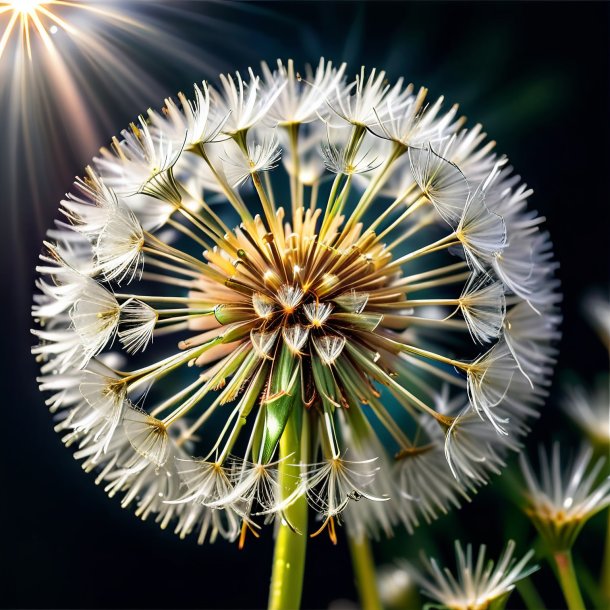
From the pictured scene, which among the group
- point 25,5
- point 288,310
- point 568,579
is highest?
point 25,5

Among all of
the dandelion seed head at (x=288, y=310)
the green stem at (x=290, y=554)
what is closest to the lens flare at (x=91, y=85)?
the dandelion seed head at (x=288, y=310)

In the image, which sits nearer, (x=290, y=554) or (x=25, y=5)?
(x=290, y=554)

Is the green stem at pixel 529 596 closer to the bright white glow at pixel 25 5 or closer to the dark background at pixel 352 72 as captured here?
the dark background at pixel 352 72

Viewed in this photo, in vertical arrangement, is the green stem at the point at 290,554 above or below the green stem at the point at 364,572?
below

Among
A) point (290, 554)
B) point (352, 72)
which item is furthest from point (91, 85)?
point (290, 554)

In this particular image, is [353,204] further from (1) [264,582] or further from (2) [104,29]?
(1) [264,582]

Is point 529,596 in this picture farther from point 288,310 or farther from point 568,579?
point 288,310
